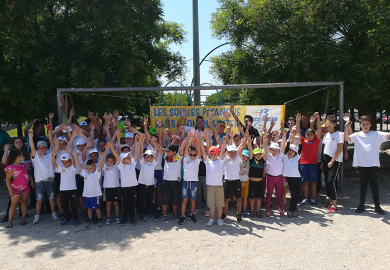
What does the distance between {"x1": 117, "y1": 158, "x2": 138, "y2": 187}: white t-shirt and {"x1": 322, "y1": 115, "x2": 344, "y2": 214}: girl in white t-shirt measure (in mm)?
3752

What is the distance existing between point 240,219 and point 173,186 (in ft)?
4.41

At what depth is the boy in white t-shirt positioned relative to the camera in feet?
19.1

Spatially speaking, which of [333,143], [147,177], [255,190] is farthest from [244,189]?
[333,143]

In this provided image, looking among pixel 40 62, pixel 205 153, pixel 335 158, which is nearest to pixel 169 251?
pixel 205 153

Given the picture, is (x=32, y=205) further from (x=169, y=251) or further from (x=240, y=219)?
(x=240, y=219)

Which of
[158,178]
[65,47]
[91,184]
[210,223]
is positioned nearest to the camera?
[210,223]

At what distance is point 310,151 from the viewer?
6398 mm

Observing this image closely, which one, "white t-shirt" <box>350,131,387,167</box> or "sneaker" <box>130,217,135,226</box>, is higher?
"white t-shirt" <box>350,131,387,167</box>

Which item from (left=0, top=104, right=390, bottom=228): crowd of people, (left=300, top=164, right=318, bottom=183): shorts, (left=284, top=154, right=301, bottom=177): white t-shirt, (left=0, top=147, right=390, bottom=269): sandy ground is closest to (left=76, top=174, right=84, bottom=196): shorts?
(left=0, top=104, right=390, bottom=228): crowd of people

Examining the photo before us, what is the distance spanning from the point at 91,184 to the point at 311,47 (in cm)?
667

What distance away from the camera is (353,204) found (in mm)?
6414

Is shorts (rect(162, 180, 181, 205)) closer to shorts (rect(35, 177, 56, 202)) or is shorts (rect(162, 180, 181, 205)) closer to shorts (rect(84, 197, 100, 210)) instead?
shorts (rect(84, 197, 100, 210))

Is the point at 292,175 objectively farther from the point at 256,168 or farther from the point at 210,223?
the point at 210,223

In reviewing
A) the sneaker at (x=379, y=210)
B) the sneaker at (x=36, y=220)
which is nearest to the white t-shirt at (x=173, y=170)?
the sneaker at (x=36, y=220)
